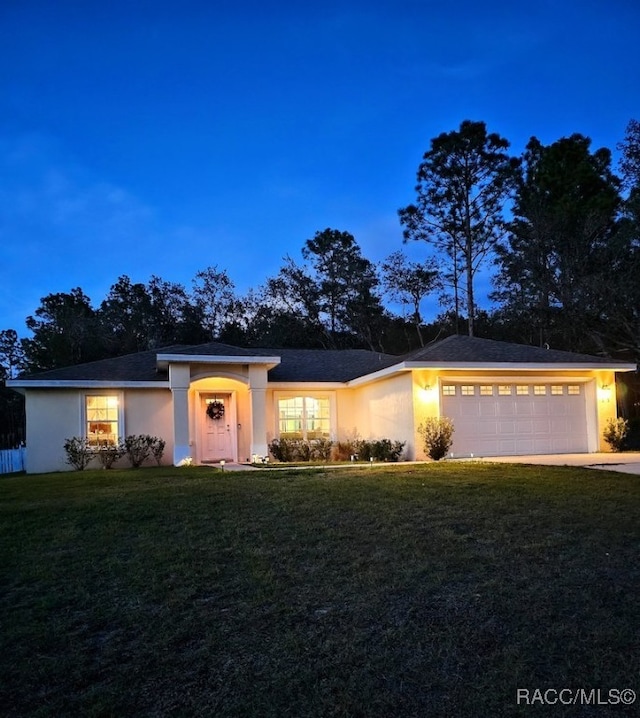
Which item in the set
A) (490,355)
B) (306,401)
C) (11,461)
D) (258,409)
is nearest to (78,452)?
(258,409)

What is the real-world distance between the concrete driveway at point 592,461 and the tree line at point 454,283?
937cm

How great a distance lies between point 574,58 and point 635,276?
25.1 feet

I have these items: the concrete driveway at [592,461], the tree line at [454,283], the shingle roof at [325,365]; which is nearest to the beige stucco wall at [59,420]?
the shingle roof at [325,365]

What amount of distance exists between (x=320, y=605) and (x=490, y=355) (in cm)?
1182

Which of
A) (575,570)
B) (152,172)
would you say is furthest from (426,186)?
(575,570)

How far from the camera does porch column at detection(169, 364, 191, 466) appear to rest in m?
15.1

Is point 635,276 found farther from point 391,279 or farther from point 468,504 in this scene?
point 468,504

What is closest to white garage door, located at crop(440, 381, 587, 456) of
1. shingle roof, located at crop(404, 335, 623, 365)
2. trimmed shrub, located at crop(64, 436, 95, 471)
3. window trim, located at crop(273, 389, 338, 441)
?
shingle roof, located at crop(404, 335, 623, 365)

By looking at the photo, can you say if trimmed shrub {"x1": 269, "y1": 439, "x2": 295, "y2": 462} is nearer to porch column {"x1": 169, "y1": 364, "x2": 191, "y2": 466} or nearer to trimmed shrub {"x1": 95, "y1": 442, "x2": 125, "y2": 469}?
porch column {"x1": 169, "y1": 364, "x2": 191, "y2": 466}

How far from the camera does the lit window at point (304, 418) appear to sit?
17469 mm

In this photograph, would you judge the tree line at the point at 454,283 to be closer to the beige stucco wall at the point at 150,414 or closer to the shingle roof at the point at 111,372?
the shingle roof at the point at 111,372

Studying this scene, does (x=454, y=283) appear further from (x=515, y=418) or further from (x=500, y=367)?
(x=500, y=367)

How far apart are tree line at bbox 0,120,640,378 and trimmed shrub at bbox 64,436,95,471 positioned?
13.0 meters

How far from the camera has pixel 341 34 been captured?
15031 mm
